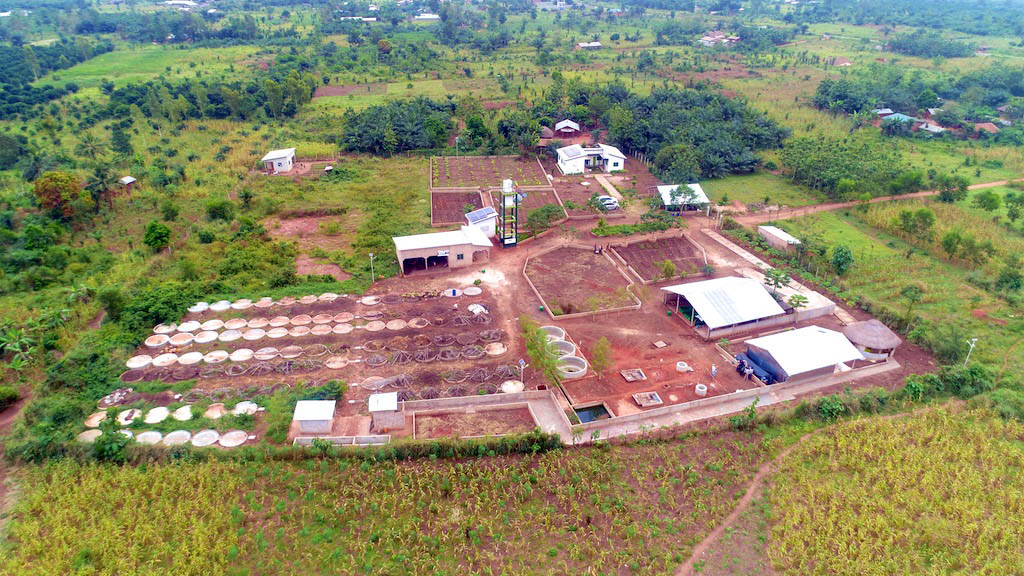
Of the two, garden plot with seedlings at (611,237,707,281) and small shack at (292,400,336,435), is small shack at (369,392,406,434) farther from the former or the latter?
garden plot with seedlings at (611,237,707,281)

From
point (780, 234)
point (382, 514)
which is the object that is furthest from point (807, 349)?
point (382, 514)

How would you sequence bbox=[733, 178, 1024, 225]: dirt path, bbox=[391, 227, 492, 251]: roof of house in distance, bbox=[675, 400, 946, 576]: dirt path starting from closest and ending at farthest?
bbox=[675, 400, 946, 576]: dirt path < bbox=[391, 227, 492, 251]: roof of house in distance < bbox=[733, 178, 1024, 225]: dirt path

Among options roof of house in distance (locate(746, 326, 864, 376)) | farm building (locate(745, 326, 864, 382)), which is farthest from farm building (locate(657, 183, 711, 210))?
farm building (locate(745, 326, 864, 382))

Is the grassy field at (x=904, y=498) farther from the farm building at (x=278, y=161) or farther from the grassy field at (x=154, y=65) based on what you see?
the grassy field at (x=154, y=65)

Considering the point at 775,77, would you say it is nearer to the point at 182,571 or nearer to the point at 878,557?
the point at 878,557

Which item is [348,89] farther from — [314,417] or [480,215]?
[314,417]

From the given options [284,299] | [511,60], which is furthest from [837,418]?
[511,60]

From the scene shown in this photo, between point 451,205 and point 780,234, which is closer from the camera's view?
point 780,234
